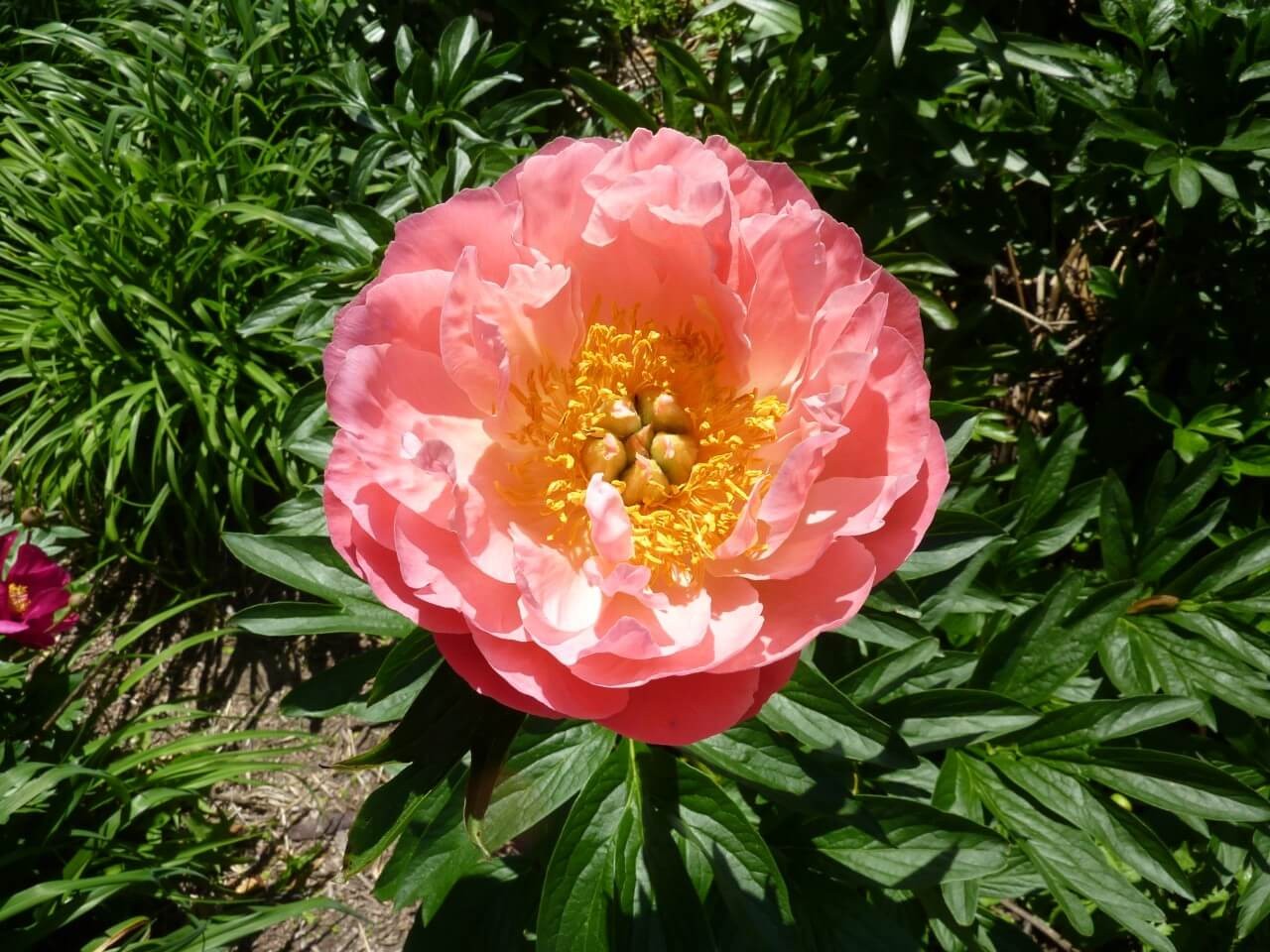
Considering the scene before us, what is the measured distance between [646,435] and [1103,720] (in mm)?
856

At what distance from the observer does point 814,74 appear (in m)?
1.96

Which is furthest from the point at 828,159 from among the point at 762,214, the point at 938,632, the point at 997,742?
the point at 997,742

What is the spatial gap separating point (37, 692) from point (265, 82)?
2.08 m

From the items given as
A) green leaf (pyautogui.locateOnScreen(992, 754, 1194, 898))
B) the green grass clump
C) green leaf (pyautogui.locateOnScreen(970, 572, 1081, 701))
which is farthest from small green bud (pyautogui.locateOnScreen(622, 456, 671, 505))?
the green grass clump

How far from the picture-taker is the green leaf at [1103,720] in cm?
141

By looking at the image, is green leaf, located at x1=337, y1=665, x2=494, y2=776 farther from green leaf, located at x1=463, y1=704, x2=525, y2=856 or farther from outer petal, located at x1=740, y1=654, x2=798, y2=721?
outer petal, located at x1=740, y1=654, x2=798, y2=721

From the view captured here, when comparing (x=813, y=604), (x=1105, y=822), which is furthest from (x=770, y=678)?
(x=1105, y=822)

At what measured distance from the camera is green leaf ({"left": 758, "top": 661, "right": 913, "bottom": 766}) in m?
1.17

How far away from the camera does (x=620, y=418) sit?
4.38 feet

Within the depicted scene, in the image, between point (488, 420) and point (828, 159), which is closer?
point (488, 420)

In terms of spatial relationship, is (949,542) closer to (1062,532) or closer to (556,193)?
(1062,532)

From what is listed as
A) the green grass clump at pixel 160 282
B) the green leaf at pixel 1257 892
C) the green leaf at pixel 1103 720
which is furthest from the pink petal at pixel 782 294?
the green grass clump at pixel 160 282

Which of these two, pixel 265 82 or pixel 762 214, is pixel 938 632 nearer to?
pixel 762 214

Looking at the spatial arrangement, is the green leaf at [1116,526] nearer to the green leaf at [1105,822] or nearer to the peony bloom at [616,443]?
the green leaf at [1105,822]
